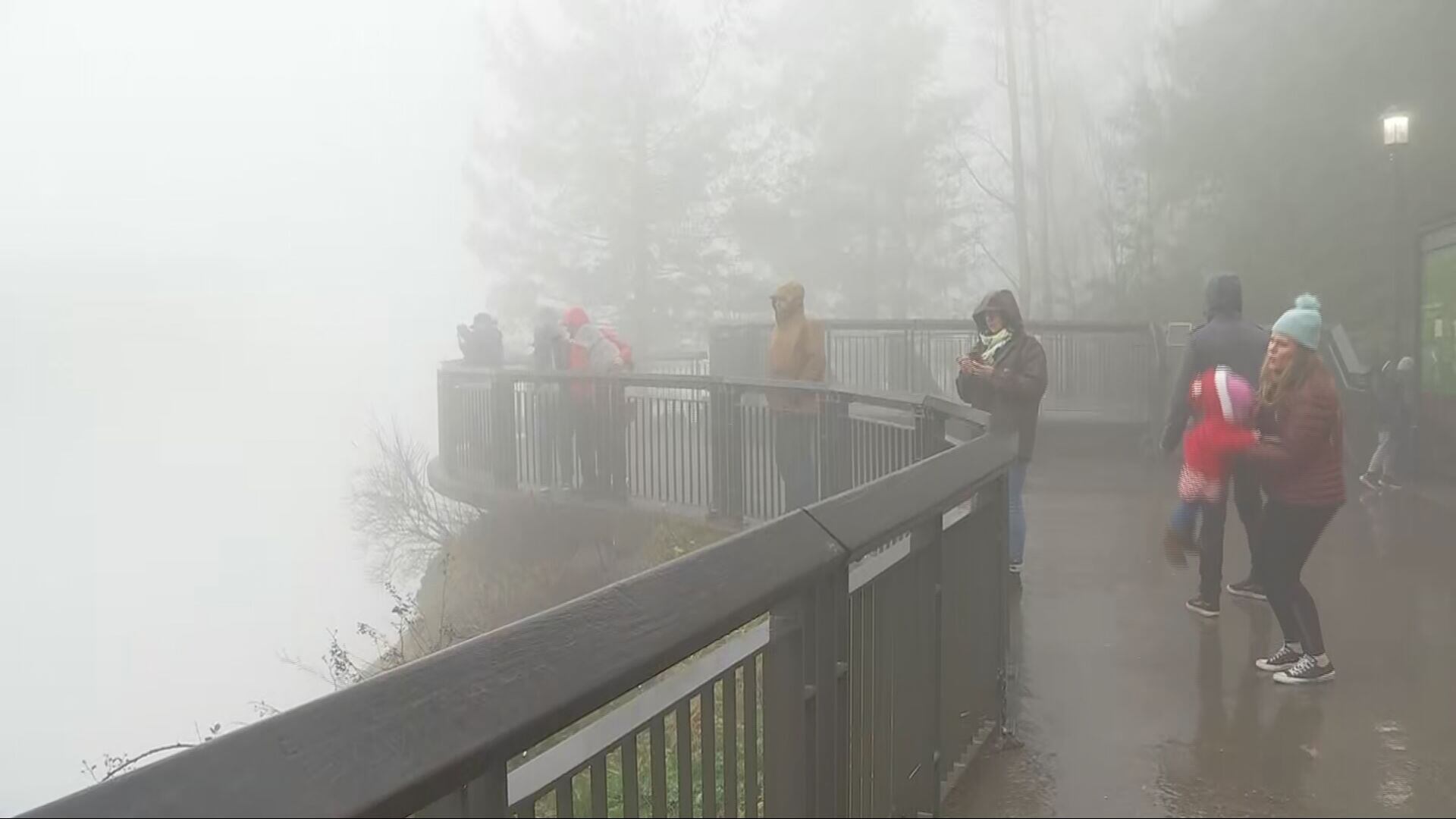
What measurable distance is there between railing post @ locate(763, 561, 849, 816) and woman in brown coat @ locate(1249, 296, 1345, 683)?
2644 mm

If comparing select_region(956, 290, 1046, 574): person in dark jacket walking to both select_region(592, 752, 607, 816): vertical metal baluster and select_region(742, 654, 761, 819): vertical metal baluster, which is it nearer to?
select_region(742, 654, 761, 819): vertical metal baluster

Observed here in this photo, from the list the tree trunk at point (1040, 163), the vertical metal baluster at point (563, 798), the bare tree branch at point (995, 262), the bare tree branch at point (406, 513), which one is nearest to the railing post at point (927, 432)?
the vertical metal baluster at point (563, 798)

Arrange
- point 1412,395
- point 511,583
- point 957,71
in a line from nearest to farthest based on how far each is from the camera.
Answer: point 1412,395
point 511,583
point 957,71

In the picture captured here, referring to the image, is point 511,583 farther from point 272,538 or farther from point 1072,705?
point 272,538

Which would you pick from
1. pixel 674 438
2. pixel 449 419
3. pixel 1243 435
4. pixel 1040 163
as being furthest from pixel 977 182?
pixel 1243 435

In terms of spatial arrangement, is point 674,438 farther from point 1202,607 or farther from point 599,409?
point 1202,607

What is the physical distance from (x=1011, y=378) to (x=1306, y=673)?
76.8 inches

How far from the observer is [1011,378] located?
233 inches

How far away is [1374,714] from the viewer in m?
4.17

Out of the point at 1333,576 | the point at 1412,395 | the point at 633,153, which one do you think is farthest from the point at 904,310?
the point at 1333,576

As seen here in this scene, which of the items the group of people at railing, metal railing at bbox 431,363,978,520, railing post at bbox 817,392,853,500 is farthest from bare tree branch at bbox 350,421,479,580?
the group of people at railing

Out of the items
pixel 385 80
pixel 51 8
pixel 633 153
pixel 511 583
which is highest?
pixel 51 8

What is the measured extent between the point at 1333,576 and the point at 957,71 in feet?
93.9

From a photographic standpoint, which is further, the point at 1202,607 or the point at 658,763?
the point at 1202,607
